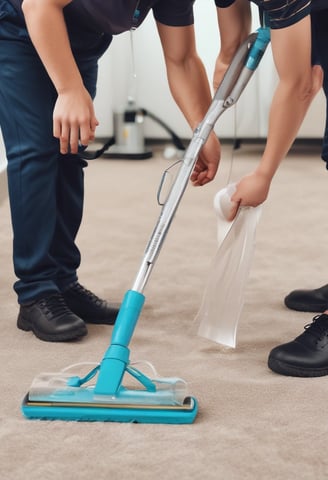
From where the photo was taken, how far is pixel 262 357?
59.9 inches

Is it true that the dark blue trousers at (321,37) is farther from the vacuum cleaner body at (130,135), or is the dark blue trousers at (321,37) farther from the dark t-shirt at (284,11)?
the vacuum cleaner body at (130,135)

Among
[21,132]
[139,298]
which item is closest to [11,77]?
[21,132]

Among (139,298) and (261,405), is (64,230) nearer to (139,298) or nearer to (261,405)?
(139,298)

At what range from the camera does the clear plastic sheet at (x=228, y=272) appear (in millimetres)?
1512

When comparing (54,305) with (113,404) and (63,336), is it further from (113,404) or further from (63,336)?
(113,404)

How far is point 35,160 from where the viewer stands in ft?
5.22

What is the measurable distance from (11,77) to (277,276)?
31.1 inches

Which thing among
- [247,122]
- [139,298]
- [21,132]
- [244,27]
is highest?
[244,27]

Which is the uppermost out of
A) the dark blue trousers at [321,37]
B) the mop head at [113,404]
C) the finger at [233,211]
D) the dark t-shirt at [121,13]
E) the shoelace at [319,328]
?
the dark t-shirt at [121,13]

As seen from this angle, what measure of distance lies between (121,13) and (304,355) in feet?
2.00

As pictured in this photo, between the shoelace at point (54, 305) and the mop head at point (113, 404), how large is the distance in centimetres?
38

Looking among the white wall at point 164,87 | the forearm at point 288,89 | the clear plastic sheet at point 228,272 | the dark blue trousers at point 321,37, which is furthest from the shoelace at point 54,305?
the white wall at point 164,87

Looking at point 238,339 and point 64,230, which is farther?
point 64,230

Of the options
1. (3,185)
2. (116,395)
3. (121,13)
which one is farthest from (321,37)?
(3,185)
